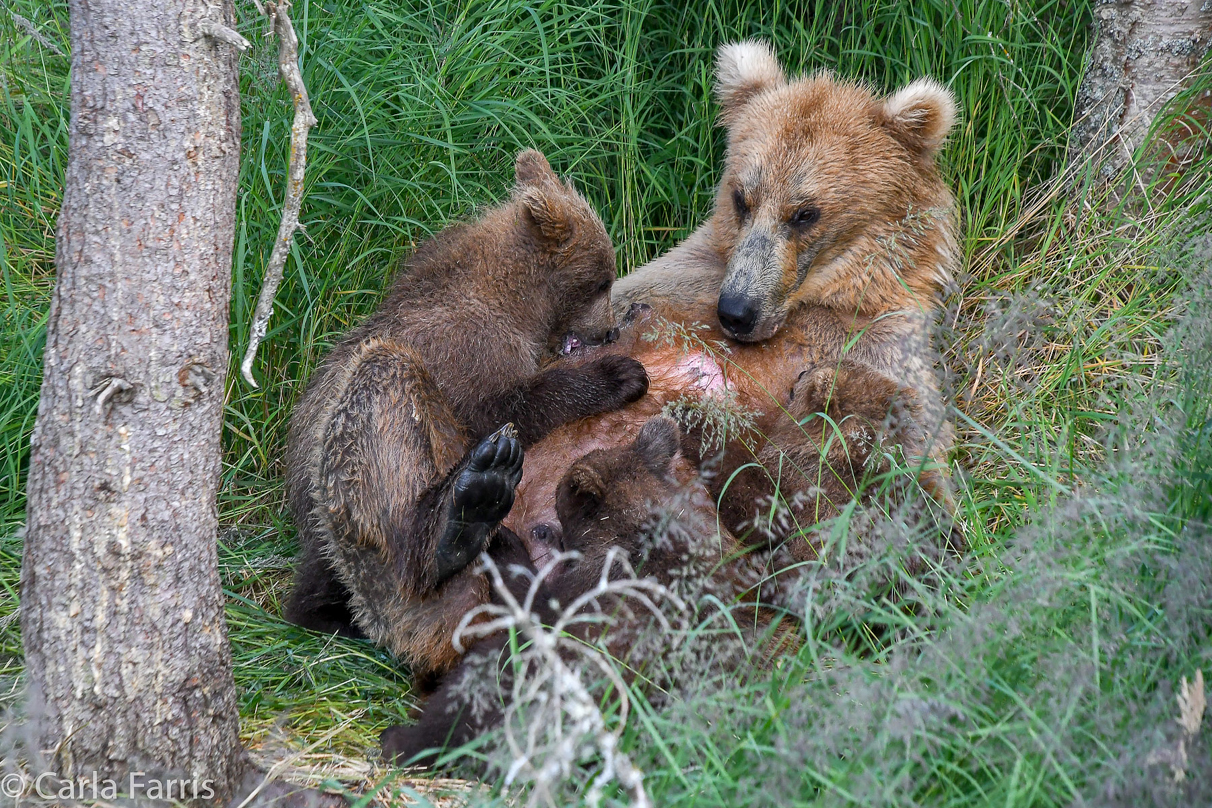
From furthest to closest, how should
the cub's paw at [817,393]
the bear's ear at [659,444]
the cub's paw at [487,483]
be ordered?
the cub's paw at [817,393], the bear's ear at [659,444], the cub's paw at [487,483]

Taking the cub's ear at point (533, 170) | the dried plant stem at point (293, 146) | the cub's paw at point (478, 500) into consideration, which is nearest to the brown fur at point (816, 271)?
the cub's paw at point (478, 500)

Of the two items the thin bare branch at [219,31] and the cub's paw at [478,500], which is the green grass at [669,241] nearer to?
the cub's paw at [478,500]

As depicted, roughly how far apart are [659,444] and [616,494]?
0.28m

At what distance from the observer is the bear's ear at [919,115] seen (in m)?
4.20

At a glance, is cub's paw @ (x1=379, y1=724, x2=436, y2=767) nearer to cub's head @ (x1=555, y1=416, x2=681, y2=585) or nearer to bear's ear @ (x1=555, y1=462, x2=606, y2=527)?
cub's head @ (x1=555, y1=416, x2=681, y2=585)

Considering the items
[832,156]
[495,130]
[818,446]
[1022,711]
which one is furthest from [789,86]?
[1022,711]

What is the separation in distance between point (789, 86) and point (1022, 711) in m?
3.01

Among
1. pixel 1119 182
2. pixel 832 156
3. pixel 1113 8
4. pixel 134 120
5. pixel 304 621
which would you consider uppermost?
pixel 134 120

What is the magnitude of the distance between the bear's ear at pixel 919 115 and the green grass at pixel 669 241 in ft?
2.37

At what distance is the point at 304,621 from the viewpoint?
3848 mm

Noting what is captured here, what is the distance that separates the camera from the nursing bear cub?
339 centimetres

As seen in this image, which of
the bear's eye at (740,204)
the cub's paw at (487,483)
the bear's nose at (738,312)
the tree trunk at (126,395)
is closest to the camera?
→ the tree trunk at (126,395)

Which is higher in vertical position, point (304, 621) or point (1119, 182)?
point (1119, 182)

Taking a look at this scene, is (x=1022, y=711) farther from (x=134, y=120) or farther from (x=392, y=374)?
(x=134, y=120)
